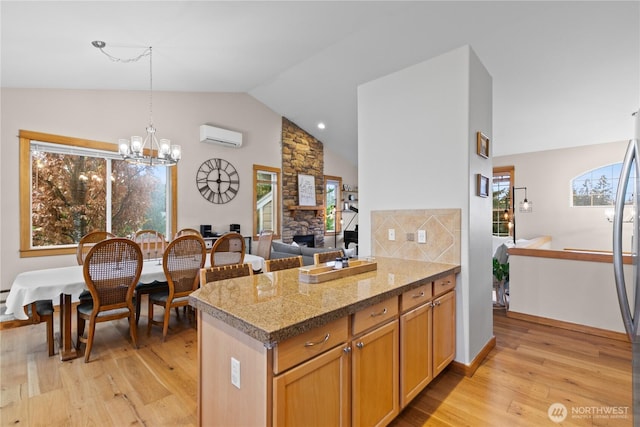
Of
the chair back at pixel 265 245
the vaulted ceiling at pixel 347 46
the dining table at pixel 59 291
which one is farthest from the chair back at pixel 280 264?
the vaulted ceiling at pixel 347 46

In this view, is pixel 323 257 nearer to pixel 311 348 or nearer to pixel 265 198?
pixel 311 348

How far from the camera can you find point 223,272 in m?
1.95

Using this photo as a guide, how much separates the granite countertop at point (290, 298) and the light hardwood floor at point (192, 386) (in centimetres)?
86

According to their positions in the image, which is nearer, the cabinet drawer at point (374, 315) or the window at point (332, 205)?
the cabinet drawer at point (374, 315)

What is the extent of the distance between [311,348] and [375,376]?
0.53m

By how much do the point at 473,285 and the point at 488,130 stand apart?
142 cm

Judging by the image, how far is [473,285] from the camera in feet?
8.16

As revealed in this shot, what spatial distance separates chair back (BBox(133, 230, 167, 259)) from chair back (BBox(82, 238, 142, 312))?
1040mm

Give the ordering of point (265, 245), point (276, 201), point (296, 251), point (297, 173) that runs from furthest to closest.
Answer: point (297, 173)
point (276, 201)
point (296, 251)
point (265, 245)

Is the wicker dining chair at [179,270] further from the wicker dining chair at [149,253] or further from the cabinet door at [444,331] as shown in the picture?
the cabinet door at [444,331]

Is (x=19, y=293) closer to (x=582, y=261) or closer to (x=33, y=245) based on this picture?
(x=33, y=245)

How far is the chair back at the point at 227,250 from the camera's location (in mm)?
3271

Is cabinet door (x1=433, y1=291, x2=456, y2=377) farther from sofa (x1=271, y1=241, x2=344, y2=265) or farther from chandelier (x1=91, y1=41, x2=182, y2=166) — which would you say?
chandelier (x1=91, y1=41, x2=182, y2=166)

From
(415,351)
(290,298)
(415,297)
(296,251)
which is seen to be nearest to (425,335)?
(415,351)
